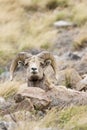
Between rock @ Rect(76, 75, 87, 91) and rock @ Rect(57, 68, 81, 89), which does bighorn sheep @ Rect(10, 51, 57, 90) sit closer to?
rock @ Rect(76, 75, 87, 91)

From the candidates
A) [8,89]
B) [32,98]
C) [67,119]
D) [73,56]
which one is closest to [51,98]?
[32,98]

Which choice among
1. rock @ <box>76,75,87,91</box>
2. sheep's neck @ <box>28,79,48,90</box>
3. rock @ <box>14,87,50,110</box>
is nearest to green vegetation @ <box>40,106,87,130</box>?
rock @ <box>14,87,50,110</box>

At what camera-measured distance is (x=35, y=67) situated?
538 inches

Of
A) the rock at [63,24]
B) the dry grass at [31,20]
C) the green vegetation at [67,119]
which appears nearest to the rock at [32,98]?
the green vegetation at [67,119]

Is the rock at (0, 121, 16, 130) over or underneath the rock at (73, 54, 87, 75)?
over

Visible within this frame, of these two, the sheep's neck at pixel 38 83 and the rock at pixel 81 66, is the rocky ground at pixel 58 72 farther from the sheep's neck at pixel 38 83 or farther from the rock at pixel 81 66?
the sheep's neck at pixel 38 83

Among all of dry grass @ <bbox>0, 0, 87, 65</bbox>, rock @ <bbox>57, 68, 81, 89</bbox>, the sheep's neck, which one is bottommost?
dry grass @ <bbox>0, 0, 87, 65</bbox>

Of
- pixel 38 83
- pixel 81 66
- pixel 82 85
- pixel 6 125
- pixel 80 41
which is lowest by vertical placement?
pixel 80 41

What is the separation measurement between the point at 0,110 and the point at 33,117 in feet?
2.46

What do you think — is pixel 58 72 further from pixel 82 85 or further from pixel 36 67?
pixel 36 67

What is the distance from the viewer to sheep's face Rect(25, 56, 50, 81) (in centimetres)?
1371

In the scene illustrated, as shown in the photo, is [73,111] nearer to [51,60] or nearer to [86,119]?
[86,119]

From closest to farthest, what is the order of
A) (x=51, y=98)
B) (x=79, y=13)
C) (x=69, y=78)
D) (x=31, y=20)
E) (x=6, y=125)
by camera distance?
(x=6, y=125), (x=51, y=98), (x=69, y=78), (x=79, y=13), (x=31, y=20)

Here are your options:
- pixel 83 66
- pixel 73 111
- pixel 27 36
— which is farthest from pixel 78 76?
pixel 27 36
